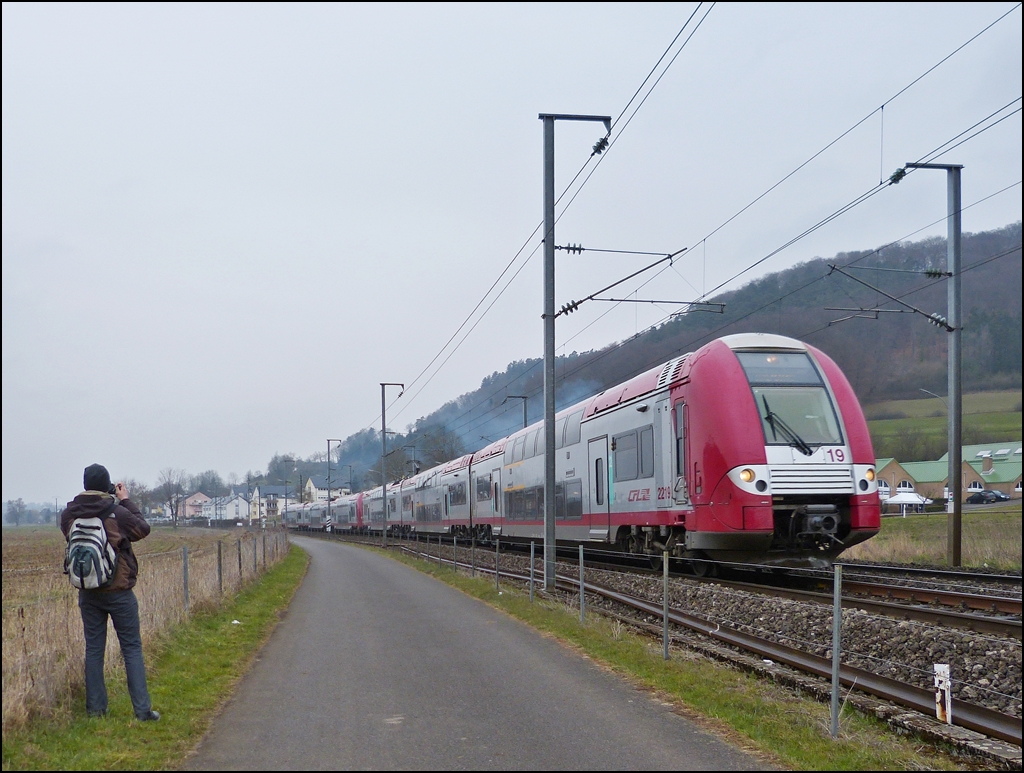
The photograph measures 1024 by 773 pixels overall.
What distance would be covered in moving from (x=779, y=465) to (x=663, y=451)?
2650 millimetres

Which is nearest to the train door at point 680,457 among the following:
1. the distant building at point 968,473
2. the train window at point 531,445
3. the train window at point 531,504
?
the train window at point 531,504

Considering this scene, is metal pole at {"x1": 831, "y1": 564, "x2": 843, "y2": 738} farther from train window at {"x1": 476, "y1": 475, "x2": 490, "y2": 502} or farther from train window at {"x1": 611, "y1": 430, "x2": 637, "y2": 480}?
train window at {"x1": 476, "y1": 475, "x2": 490, "y2": 502}

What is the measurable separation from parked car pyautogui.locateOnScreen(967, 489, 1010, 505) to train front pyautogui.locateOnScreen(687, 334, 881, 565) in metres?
26.2

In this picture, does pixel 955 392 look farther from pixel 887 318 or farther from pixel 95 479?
pixel 95 479

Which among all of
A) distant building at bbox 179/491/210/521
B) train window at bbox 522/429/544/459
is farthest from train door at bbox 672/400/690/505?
distant building at bbox 179/491/210/521

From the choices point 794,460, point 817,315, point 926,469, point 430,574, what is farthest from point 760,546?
point 926,469

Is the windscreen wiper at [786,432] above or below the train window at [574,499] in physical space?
above

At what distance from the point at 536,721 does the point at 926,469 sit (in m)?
33.1

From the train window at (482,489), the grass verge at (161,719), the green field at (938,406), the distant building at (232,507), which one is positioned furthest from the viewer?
the distant building at (232,507)

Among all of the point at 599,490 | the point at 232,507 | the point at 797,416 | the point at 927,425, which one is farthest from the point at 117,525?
the point at 232,507

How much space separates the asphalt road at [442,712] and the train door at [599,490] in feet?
24.5

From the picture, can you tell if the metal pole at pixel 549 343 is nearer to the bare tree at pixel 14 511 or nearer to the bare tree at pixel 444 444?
the bare tree at pixel 14 511

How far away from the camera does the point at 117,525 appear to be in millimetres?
6730

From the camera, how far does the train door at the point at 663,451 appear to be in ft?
50.1
